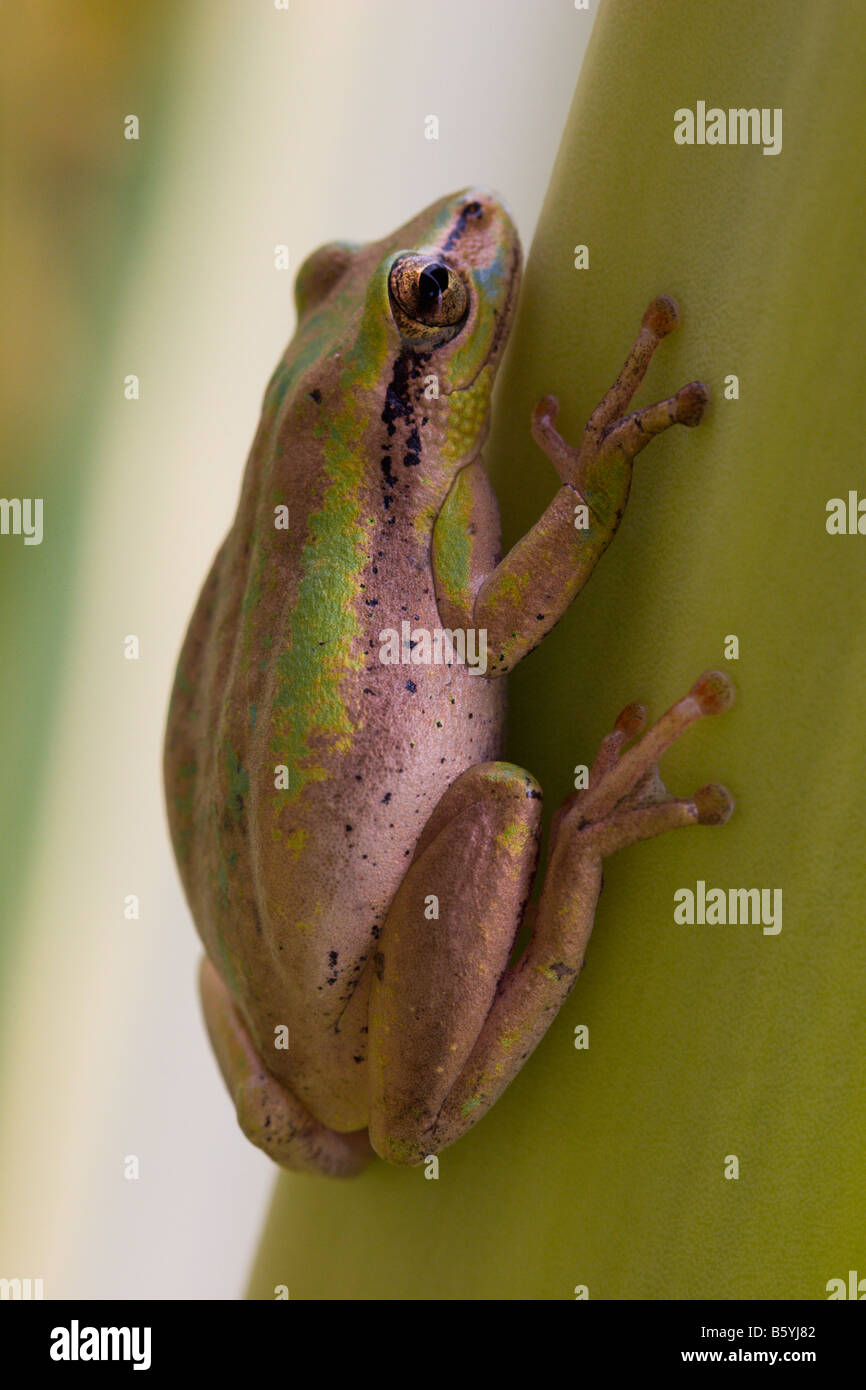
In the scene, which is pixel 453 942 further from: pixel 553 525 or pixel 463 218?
pixel 463 218

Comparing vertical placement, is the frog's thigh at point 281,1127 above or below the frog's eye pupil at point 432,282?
below

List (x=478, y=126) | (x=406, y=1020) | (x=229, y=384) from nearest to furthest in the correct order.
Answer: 1. (x=406, y=1020)
2. (x=478, y=126)
3. (x=229, y=384)

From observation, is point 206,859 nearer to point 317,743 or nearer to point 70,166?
point 317,743

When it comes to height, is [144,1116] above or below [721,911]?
below

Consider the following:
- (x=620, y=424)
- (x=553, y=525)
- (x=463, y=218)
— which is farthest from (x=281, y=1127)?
(x=463, y=218)

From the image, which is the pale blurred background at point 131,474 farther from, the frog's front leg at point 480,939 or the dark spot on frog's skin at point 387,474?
the frog's front leg at point 480,939

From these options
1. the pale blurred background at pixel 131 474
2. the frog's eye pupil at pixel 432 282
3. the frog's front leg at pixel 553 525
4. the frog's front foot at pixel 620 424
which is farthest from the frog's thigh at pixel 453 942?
the pale blurred background at pixel 131 474

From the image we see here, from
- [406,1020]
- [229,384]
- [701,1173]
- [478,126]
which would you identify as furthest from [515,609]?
[229,384]

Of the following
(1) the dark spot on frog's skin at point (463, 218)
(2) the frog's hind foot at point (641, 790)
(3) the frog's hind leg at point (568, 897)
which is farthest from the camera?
(1) the dark spot on frog's skin at point (463, 218)
